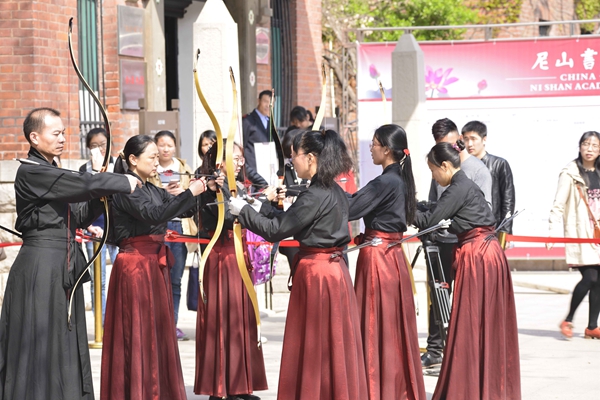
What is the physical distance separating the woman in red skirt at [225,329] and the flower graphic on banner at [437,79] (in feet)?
22.0

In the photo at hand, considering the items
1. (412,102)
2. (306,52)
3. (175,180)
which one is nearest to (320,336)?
(175,180)

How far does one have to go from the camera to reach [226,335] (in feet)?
22.9

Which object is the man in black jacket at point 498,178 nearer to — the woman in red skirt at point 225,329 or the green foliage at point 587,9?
the woman in red skirt at point 225,329

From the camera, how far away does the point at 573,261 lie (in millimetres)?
9320

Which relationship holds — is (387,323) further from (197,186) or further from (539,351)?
(539,351)

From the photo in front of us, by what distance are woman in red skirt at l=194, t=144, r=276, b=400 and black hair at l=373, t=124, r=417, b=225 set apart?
1.02 m

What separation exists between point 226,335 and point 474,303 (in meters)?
1.65

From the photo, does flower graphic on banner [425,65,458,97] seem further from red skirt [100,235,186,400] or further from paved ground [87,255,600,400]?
red skirt [100,235,186,400]

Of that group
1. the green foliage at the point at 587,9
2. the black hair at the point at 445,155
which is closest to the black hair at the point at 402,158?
the black hair at the point at 445,155

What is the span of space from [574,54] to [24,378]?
9.44 metres

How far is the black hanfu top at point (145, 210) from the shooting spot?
6105mm

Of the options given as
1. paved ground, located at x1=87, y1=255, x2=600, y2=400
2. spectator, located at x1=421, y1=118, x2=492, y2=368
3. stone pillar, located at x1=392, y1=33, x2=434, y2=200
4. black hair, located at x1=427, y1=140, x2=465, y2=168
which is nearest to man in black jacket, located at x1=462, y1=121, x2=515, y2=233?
spectator, located at x1=421, y1=118, x2=492, y2=368

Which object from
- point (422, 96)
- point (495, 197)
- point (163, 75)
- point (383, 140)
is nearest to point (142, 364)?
point (383, 140)

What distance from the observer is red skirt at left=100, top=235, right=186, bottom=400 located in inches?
246
